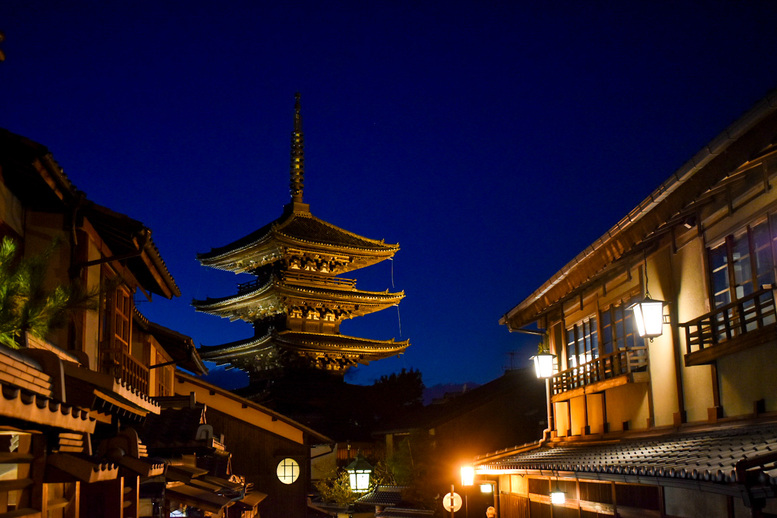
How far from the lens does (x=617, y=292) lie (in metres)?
15.5

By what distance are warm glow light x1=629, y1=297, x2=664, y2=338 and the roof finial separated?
34.5m

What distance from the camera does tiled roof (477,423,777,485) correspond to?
7.84 metres

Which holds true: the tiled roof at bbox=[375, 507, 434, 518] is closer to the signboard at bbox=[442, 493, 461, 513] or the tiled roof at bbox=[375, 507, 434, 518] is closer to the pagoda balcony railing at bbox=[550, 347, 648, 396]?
the signboard at bbox=[442, 493, 461, 513]

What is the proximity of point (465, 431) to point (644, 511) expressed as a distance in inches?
867

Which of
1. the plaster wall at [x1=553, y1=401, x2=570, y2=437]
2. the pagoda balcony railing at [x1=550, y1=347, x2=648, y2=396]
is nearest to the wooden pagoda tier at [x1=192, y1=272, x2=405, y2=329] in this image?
the plaster wall at [x1=553, y1=401, x2=570, y2=437]

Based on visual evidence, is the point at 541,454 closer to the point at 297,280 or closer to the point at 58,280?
the point at 58,280

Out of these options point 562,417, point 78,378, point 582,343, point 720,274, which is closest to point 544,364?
point 582,343

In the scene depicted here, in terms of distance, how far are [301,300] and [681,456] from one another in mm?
34752

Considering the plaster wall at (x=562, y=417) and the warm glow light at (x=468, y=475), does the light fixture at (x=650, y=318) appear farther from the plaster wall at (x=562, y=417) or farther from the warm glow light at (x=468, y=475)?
the warm glow light at (x=468, y=475)

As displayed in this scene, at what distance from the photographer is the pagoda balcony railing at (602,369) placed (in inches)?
569

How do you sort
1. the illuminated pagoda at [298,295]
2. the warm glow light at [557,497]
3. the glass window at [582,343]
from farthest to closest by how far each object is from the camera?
the illuminated pagoda at [298,295] < the glass window at [582,343] < the warm glow light at [557,497]

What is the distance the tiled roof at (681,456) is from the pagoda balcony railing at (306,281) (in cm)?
2859

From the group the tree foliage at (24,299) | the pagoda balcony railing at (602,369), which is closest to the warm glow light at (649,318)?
the pagoda balcony railing at (602,369)

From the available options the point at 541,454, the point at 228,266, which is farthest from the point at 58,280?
the point at 228,266
